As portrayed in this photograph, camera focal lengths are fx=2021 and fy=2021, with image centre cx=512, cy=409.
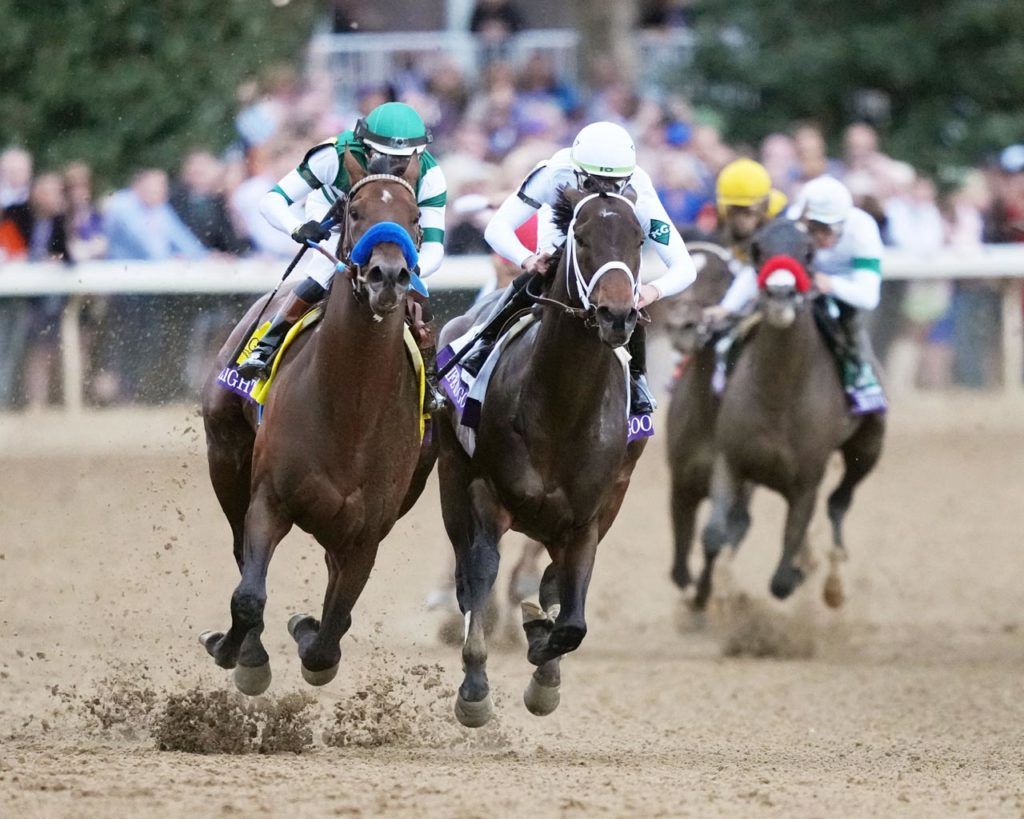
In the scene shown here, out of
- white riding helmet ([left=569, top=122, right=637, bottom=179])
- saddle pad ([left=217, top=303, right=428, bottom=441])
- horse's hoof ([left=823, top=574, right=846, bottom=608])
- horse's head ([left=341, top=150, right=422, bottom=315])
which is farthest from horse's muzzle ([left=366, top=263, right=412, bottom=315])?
horse's hoof ([left=823, top=574, right=846, bottom=608])

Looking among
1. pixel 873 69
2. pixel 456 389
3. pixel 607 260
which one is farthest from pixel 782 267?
pixel 873 69

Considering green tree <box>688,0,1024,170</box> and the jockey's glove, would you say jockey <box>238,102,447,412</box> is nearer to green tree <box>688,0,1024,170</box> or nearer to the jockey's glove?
the jockey's glove

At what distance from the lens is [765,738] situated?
26.6 ft

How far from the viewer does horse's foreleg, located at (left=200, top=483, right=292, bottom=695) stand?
7.08 meters

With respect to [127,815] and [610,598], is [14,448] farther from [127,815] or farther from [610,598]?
[127,815]

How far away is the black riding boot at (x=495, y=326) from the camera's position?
7859 mm

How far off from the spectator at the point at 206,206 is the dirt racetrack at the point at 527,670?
1526mm

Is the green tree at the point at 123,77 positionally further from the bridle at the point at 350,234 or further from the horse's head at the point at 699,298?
the bridle at the point at 350,234

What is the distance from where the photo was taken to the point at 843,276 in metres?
10.8

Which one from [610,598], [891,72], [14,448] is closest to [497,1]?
[891,72]

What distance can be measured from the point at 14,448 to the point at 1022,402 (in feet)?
24.7

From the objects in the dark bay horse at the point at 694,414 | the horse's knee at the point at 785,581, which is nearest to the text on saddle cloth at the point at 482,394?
the horse's knee at the point at 785,581

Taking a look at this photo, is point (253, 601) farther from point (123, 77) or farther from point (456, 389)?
point (123, 77)

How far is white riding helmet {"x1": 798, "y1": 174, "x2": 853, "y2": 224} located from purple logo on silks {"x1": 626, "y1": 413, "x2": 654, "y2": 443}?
3.02 meters
